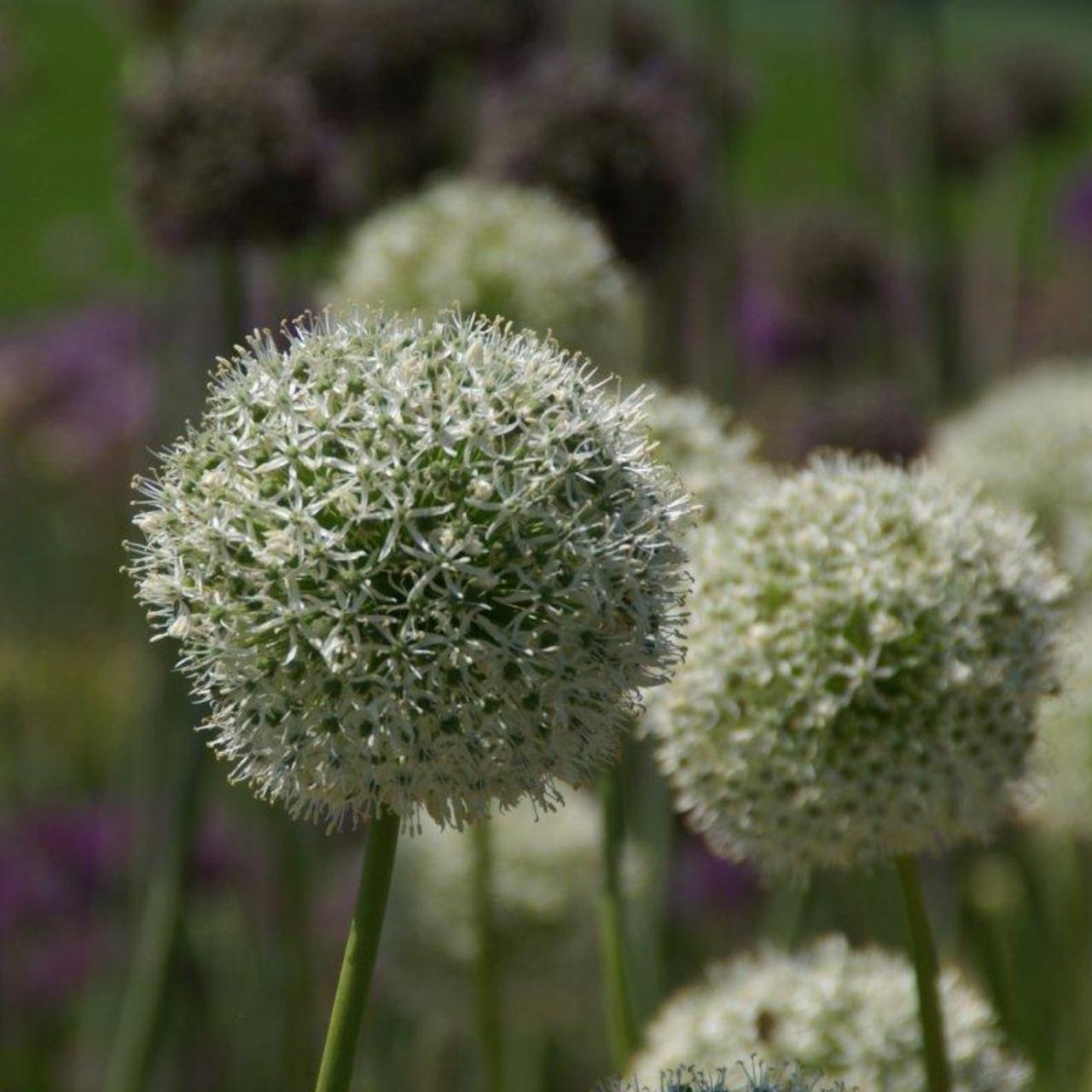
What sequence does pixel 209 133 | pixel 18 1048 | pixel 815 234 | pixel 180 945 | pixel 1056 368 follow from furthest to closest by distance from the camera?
pixel 815 234 → pixel 1056 368 → pixel 18 1048 → pixel 209 133 → pixel 180 945

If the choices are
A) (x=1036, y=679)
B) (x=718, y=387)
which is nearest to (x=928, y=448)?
A: (x=718, y=387)

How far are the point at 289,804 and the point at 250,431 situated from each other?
25 centimetres

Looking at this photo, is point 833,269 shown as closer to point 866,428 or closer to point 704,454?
point 866,428

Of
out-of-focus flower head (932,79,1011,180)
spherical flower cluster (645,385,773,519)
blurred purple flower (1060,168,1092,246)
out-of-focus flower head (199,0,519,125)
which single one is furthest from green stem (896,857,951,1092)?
blurred purple flower (1060,168,1092,246)

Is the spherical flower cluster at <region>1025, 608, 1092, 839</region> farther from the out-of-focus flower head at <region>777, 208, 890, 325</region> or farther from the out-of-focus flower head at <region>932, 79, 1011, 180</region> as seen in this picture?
the out-of-focus flower head at <region>932, 79, 1011, 180</region>

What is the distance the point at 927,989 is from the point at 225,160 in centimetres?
153

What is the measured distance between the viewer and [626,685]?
1135mm

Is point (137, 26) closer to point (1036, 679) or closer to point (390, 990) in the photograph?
point (390, 990)

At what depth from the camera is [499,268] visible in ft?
7.42

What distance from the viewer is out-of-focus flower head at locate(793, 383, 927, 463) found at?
2705 millimetres

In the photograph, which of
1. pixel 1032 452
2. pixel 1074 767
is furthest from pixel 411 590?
pixel 1032 452

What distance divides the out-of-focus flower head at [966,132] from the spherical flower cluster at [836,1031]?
282 centimetres

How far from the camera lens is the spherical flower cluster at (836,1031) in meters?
1.52

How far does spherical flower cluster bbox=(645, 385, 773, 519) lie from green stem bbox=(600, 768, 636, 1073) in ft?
0.90
